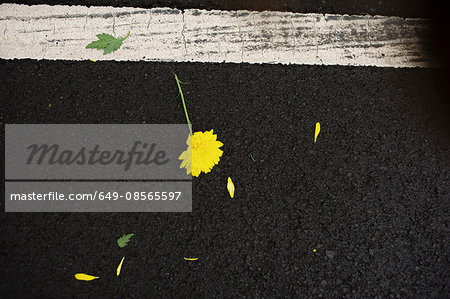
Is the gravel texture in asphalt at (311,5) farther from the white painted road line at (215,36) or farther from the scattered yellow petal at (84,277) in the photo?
the scattered yellow petal at (84,277)

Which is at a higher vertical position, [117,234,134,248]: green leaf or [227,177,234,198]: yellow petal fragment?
[227,177,234,198]: yellow petal fragment

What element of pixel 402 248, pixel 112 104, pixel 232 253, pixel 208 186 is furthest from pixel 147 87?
pixel 402 248

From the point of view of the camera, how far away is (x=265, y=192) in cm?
188

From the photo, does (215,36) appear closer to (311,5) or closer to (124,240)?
(311,5)

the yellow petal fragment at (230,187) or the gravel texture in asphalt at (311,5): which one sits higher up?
the gravel texture in asphalt at (311,5)

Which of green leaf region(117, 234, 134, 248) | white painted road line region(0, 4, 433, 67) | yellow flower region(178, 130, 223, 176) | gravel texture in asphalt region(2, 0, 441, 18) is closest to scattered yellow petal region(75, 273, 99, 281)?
green leaf region(117, 234, 134, 248)

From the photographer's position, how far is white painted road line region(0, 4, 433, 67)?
2010mm

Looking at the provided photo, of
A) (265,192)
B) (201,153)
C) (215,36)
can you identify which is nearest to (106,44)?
(215,36)

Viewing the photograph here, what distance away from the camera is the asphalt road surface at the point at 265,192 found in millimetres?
1774

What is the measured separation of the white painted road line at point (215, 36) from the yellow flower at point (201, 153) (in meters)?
0.49

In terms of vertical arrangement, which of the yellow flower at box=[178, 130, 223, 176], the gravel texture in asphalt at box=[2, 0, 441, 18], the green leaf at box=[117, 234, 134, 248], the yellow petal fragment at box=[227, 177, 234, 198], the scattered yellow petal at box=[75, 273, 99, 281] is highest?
the gravel texture in asphalt at box=[2, 0, 441, 18]

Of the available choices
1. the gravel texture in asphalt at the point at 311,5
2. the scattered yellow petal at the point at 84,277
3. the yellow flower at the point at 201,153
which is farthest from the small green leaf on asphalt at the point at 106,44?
the scattered yellow petal at the point at 84,277

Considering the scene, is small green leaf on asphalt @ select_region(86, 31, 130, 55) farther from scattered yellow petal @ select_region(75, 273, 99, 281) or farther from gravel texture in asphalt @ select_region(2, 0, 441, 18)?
scattered yellow petal @ select_region(75, 273, 99, 281)

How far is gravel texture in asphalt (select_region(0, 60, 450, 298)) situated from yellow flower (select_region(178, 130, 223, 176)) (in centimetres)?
5
